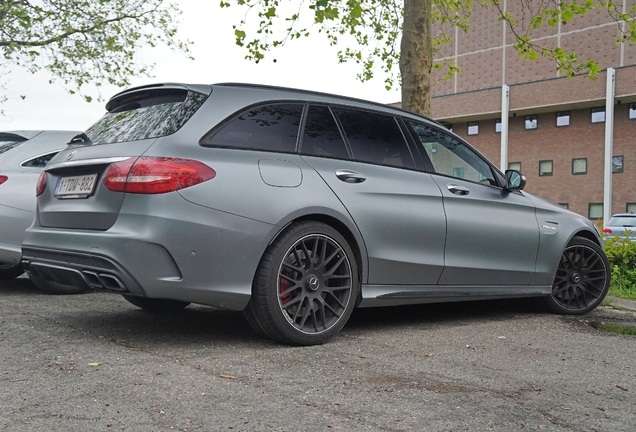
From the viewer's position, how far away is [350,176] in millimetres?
5180

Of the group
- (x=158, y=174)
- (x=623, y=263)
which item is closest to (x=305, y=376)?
(x=158, y=174)

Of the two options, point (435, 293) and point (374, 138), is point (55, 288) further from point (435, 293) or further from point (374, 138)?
point (435, 293)

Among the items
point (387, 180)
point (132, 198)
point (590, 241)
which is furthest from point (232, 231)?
point (590, 241)

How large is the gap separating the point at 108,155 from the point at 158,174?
0.52m

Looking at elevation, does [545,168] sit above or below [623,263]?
above

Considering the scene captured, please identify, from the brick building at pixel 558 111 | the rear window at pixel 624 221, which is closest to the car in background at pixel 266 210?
the rear window at pixel 624 221

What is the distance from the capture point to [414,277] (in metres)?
5.55

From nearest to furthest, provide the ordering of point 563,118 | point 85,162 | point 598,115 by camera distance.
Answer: point 85,162 → point 598,115 → point 563,118

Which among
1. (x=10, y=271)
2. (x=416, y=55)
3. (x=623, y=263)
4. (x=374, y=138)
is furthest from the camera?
(x=416, y=55)

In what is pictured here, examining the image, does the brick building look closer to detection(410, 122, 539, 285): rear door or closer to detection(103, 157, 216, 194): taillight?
detection(410, 122, 539, 285): rear door

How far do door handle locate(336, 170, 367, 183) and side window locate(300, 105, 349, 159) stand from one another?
0.14 meters

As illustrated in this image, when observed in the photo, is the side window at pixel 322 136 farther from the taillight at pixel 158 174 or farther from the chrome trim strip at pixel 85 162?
the chrome trim strip at pixel 85 162

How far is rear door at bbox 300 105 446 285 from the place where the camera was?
203 inches

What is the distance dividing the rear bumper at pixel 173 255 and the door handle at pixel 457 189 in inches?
75.4
